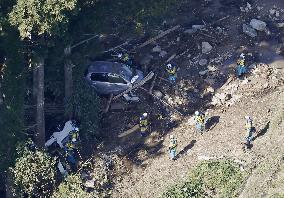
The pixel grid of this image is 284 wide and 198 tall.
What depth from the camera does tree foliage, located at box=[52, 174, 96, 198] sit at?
19078 millimetres

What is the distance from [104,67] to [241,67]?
6.09 metres

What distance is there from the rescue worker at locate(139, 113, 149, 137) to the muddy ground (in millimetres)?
304

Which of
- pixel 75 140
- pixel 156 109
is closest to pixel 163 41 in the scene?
pixel 156 109

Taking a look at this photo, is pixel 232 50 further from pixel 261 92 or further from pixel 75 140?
pixel 75 140

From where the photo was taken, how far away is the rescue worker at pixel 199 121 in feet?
68.4

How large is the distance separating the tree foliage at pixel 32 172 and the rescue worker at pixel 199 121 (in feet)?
19.1

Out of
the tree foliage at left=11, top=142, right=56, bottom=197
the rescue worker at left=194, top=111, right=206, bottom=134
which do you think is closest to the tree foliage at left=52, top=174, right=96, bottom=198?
the tree foliage at left=11, top=142, right=56, bottom=197

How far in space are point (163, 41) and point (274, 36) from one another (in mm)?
5535

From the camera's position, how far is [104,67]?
2345 centimetres

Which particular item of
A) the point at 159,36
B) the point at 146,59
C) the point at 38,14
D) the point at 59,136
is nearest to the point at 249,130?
the point at 146,59

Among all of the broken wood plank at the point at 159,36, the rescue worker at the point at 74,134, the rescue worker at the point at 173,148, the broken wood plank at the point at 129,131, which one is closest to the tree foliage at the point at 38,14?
the rescue worker at the point at 74,134

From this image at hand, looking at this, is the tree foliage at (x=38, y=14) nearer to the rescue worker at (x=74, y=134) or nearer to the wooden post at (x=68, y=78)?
the wooden post at (x=68, y=78)

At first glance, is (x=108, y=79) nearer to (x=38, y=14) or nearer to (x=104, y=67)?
(x=104, y=67)

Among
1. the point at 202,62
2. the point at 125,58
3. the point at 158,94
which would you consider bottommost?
the point at 158,94
